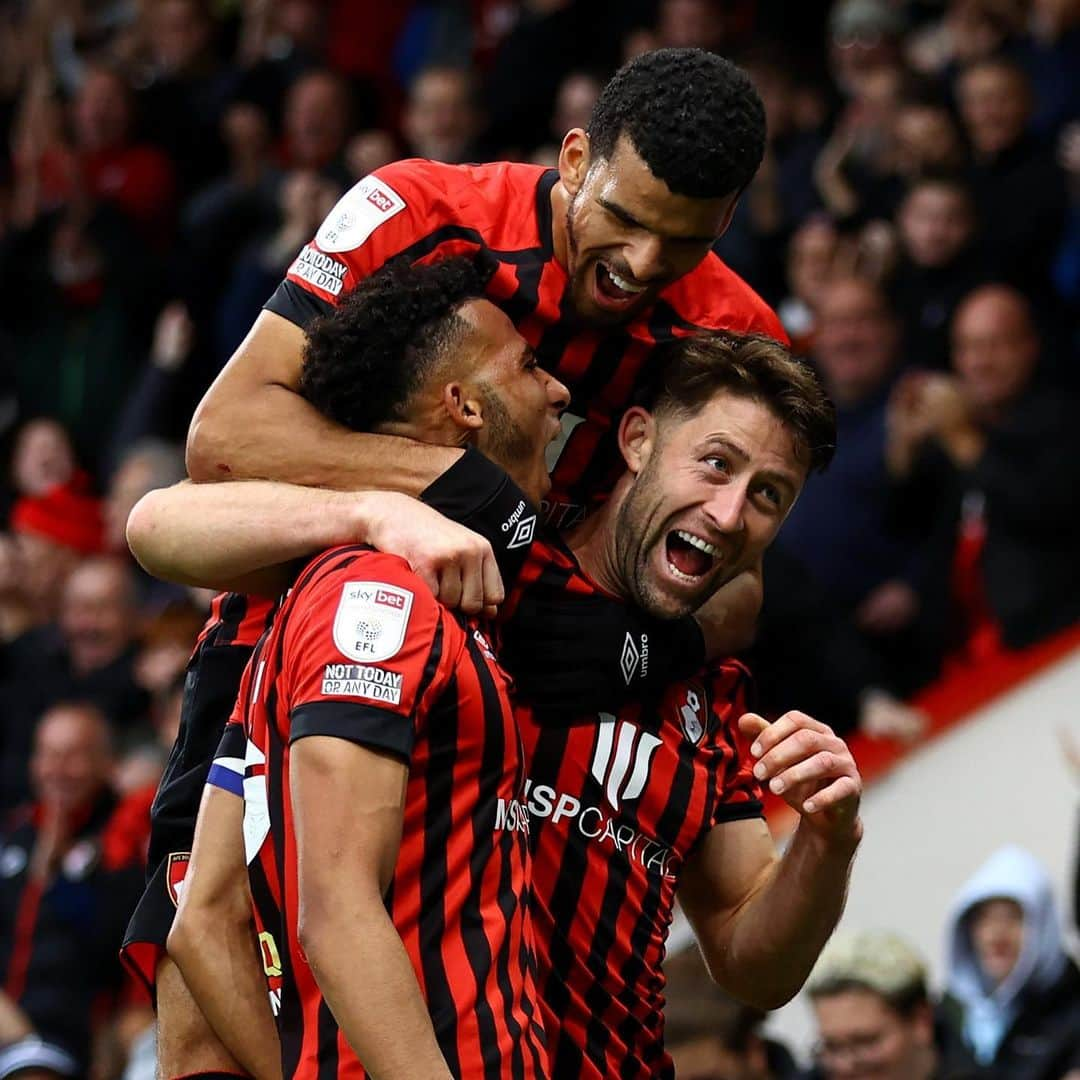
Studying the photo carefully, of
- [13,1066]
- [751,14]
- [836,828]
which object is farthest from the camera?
→ [751,14]

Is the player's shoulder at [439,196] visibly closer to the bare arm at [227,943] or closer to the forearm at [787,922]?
the bare arm at [227,943]

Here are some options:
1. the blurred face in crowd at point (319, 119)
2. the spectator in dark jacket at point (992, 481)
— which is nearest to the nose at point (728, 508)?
the spectator in dark jacket at point (992, 481)

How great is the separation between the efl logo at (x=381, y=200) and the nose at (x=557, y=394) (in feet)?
1.29

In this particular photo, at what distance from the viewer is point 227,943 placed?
11.8 feet

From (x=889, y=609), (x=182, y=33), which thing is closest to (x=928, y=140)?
(x=889, y=609)

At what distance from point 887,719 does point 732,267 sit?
6.39ft

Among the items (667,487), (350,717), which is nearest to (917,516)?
(667,487)

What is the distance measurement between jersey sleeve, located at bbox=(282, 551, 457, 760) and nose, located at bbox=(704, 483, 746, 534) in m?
0.63

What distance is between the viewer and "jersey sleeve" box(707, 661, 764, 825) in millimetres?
4008

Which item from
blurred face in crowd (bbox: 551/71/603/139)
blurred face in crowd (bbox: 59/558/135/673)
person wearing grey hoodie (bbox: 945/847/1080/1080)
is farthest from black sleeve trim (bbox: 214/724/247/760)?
blurred face in crowd (bbox: 551/71/603/139)

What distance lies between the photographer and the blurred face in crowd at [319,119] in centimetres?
1016

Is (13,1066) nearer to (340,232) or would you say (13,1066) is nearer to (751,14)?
(340,232)

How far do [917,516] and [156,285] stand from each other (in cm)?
426

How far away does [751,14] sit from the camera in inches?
394
